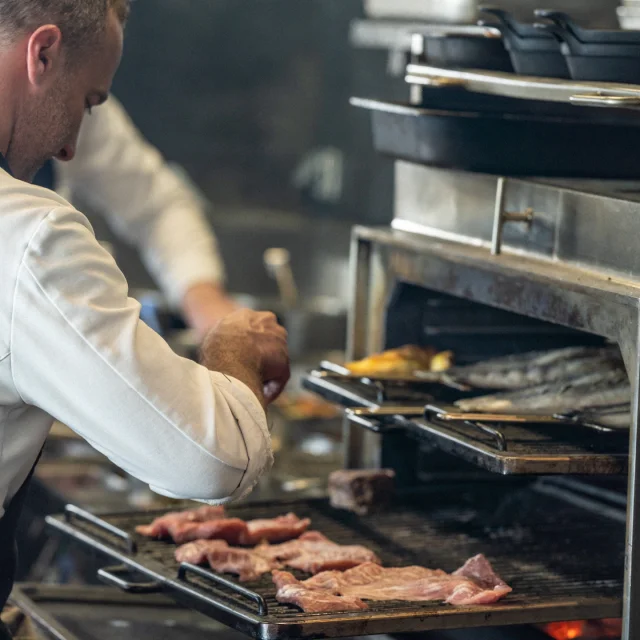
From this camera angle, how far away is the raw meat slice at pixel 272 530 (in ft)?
7.84

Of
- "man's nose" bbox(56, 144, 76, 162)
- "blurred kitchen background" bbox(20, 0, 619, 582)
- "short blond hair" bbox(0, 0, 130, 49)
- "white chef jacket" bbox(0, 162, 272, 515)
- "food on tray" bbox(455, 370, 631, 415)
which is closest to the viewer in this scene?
"white chef jacket" bbox(0, 162, 272, 515)

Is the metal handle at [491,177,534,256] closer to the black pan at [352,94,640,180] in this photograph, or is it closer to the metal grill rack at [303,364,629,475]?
the black pan at [352,94,640,180]

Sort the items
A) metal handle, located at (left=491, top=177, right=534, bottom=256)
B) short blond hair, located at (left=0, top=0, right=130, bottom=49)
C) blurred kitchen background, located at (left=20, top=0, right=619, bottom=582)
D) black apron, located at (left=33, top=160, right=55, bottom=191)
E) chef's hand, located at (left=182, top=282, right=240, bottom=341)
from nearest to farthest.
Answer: short blond hair, located at (left=0, top=0, right=130, bottom=49), metal handle, located at (left=491, top=177, right=534, bottom=256), chef's hand, located at (left=182, top=282, right=240, bottom=341), black apron, located at (left=33, top=160, right=55, bottom=191), blurred kitchen background, located at (left=20, top=0, right=619, bottom=582)

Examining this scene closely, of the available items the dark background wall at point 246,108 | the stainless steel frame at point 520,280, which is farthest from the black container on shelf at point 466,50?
the dark background wall at point 246,108

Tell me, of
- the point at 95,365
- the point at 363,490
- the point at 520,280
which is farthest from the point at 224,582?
the point at 520,280

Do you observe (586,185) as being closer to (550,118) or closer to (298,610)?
(550,118)

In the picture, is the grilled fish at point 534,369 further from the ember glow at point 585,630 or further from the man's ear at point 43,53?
the man's ear at point 43,53

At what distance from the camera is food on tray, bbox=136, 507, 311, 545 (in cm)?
236

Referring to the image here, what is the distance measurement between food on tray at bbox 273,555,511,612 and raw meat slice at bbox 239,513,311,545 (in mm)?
262

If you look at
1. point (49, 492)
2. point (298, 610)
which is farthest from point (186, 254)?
point (298, 610)

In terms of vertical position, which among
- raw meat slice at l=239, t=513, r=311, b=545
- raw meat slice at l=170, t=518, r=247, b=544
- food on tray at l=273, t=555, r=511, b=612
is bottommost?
raw meat slice at l=239, t=513, r=311, b=545

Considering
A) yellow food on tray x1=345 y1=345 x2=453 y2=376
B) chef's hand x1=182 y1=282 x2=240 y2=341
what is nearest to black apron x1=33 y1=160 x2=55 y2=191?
chef's hand x1=182 y1=282 x2=240 y2=341

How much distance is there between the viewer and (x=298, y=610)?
1.96 m

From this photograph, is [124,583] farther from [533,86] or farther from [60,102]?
[533,86]
